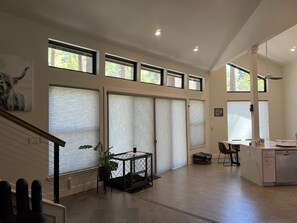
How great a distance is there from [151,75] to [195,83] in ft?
7.66

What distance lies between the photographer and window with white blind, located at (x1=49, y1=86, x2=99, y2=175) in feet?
13.2

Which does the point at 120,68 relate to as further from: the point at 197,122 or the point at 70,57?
the point at 197,122

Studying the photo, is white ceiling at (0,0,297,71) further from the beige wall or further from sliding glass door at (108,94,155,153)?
the beige wall

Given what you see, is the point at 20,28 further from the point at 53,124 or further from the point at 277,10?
the point at 277,10

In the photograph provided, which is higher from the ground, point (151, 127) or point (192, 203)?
point (151, 127)

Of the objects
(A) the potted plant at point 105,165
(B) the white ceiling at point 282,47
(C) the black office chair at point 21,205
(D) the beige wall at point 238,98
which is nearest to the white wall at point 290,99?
(D) the beige wall at point 238,98

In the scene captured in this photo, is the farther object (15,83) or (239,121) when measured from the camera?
(239,121)

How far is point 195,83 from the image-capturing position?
309 inches

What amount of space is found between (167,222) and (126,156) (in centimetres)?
187

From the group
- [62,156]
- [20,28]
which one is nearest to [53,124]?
[62,156]

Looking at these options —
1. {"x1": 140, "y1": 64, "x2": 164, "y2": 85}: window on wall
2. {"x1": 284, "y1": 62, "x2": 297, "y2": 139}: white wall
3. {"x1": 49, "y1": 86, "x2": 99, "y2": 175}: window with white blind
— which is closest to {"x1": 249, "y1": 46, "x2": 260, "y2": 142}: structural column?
{"x1": 140, "y1": 64, "x2": 164, "y2": 85}: window on wall

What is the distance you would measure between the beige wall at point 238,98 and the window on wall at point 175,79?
63.2 inches

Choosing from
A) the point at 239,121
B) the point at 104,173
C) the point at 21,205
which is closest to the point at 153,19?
the point at 104,173

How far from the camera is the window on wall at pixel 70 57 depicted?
162 inches
